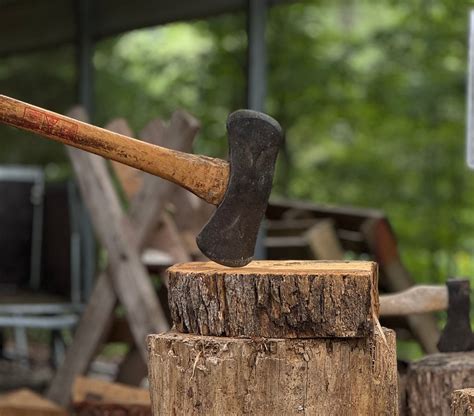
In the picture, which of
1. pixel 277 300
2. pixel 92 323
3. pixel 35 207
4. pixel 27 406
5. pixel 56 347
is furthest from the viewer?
pixel 35 207

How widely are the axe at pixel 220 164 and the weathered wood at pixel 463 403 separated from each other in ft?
2.29

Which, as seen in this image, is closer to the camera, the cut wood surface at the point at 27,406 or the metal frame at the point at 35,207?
the cut wood surface at the point at 27,406

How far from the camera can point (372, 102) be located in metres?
9.80

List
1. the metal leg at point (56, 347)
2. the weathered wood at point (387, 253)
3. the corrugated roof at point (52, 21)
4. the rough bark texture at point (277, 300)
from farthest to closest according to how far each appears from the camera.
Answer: the corrugated roof at point (52, 21) < the metal leg at point (56, 347) < the weathered wood at point (387, 253) < the rough bark texture at point (277, 300)

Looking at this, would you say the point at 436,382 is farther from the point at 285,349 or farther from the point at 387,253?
the point at 387,253

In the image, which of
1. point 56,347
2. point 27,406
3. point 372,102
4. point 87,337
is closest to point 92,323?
point 87,337

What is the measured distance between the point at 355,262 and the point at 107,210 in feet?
7.42

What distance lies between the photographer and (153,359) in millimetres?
3299

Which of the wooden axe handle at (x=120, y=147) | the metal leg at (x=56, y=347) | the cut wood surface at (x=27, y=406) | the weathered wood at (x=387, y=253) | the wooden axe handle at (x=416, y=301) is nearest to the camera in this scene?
the wooden axe handle at (x=120, y=147)

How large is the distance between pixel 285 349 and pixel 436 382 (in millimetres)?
933

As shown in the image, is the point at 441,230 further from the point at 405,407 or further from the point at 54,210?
the point at 405,407

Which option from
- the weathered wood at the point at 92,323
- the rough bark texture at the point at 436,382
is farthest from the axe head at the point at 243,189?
the weathered wood at the point at 92,323

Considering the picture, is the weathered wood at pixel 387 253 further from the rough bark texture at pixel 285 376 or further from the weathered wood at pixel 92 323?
the rough bark texture at pixel 285 376

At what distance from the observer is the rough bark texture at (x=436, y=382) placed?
3861mm
